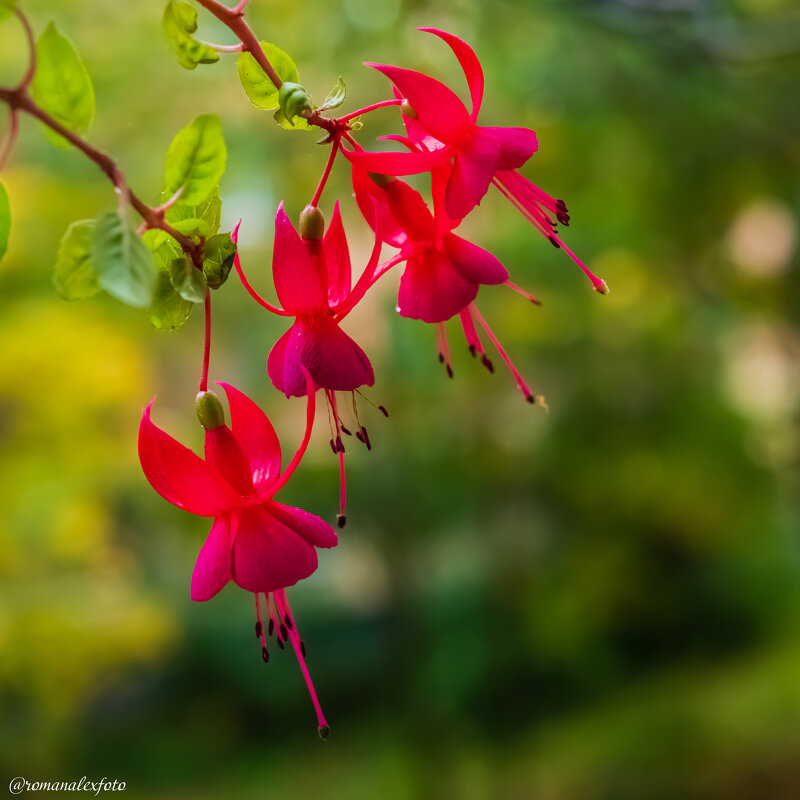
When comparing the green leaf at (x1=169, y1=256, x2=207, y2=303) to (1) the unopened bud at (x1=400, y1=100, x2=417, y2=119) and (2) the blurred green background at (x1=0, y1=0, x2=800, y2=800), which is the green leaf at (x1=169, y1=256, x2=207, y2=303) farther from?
(2) the blurred green background at (x1=0, y1=0, x2=800, y2=800)

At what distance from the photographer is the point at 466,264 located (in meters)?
0.32

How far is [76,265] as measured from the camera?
281 mm

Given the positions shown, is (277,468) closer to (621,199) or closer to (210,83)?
(210,83)

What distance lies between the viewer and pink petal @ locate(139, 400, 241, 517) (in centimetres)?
31

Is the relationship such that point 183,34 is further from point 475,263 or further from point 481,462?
point 481,462

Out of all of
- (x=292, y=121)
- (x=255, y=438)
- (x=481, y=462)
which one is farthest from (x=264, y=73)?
(x=481, y=462)

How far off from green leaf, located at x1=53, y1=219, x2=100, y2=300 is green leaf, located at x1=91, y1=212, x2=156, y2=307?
2 centimetres

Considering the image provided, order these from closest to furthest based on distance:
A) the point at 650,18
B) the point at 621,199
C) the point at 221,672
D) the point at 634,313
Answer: the point at 650,18 < the point at 621,199 < the point at 634,313 < the point at 221,672

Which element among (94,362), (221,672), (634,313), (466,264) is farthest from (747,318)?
(466,264)

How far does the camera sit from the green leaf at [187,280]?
302 mm

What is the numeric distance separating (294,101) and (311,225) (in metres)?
A: 0.04

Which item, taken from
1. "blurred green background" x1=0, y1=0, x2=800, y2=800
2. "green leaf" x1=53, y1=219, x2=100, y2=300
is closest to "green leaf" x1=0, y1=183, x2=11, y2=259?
"green leaf" x1=53, y1=219, x2=100, y2=300

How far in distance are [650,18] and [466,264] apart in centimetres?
139

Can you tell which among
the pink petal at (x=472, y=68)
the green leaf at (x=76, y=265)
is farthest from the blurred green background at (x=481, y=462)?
the green leaf at (x=76, y=265)
